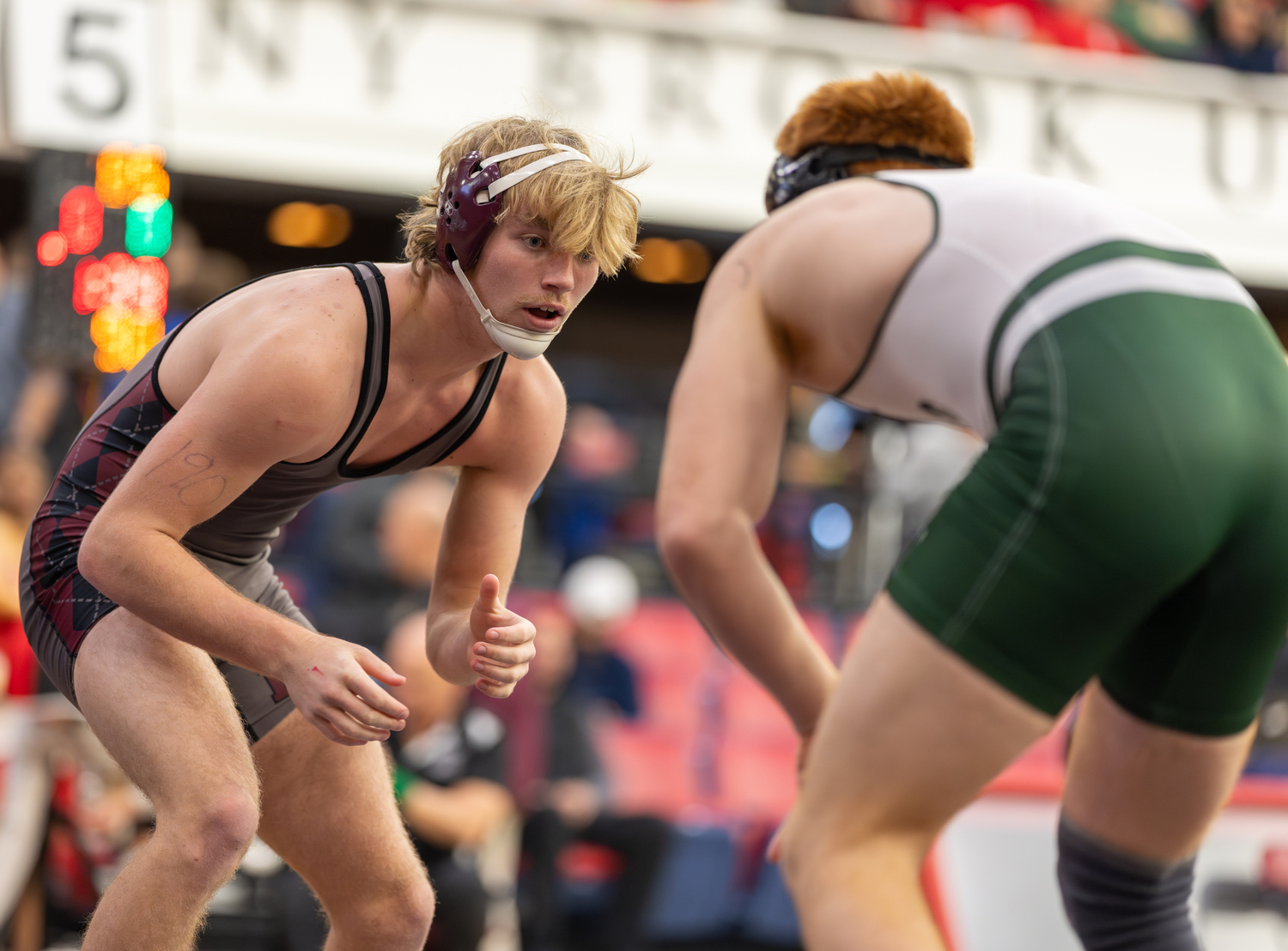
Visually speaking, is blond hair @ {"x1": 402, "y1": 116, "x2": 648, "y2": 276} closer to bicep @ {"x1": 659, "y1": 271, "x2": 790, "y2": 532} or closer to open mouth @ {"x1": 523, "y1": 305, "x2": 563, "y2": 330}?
open mouth @ {"x1": 523, "y1": 305, "x2": 563, "y2": 330}

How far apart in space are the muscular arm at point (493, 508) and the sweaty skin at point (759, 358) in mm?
643

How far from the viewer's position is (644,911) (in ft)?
20.6

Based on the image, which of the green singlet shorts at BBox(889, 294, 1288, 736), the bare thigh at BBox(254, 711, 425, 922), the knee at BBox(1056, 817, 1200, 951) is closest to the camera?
the green singlet shorts at BBox(889, 294, 1288, 736)

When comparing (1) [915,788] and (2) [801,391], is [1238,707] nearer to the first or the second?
(1) [915,788]

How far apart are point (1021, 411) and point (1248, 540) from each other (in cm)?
36

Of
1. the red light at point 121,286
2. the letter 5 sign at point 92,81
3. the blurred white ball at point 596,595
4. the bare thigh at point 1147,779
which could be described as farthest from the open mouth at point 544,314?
the blurred white ball at point 596,595

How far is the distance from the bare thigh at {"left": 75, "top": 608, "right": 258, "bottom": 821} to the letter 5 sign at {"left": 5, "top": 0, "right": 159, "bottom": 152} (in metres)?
4.45

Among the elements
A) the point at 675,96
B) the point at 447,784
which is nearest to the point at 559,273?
the point at 447,784

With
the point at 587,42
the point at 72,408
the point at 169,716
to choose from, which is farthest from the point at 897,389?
the point at 587,42

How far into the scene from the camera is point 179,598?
2.19m

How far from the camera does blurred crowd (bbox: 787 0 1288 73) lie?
1141 centimetres

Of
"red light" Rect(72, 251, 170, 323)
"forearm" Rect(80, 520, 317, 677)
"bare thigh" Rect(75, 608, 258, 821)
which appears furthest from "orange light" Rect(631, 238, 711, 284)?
"forearm" Rect(80, 520, 317, 677)

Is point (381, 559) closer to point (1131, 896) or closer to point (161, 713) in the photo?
point (161, 713)

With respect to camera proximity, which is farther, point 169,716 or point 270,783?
point 270,783
